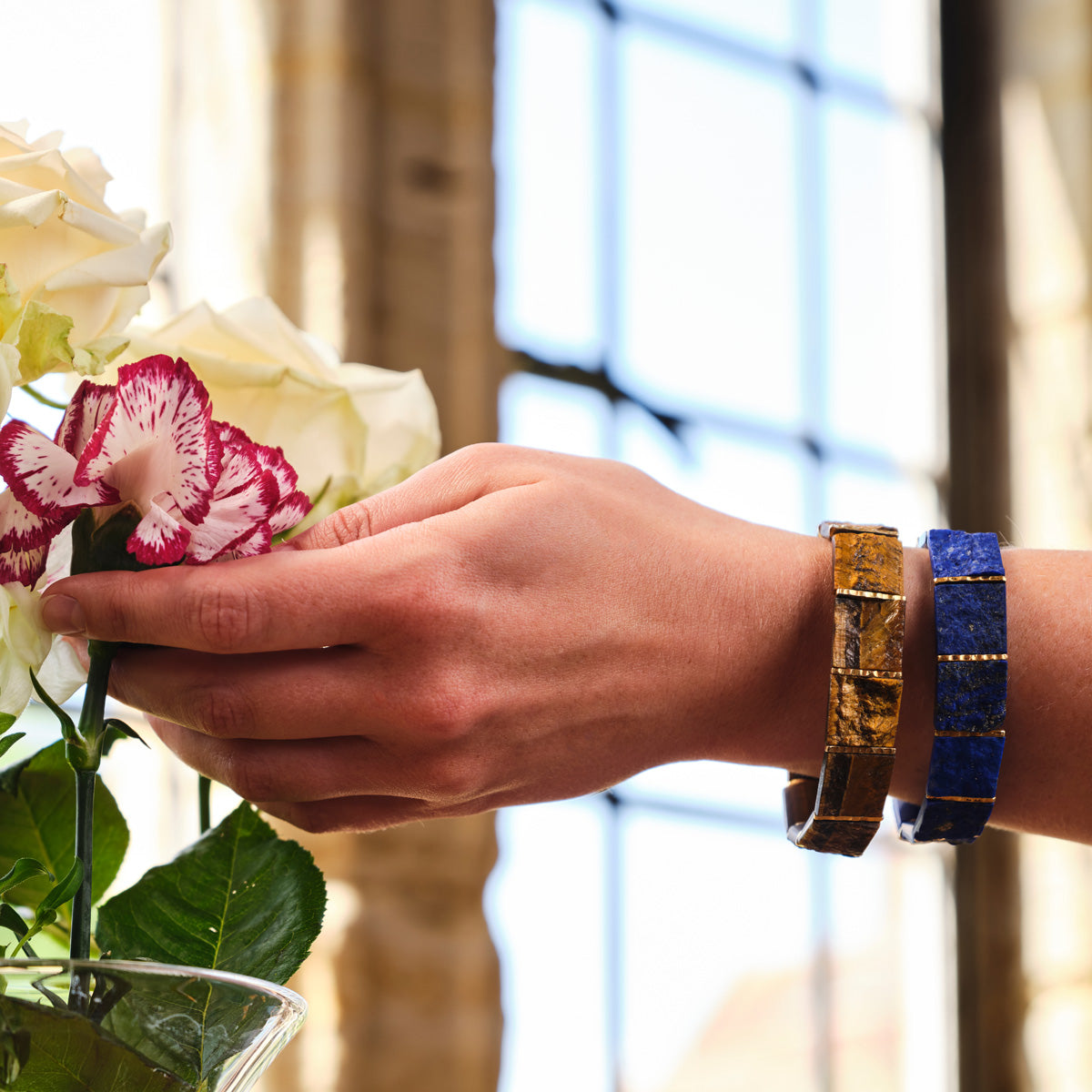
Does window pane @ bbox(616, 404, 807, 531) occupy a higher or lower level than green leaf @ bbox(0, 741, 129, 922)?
higher

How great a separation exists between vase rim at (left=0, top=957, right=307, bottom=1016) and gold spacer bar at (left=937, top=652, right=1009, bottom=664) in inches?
10.2

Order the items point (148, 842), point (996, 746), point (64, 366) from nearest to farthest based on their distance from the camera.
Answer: point (64, 366), point (996, 746), point (148, 842)

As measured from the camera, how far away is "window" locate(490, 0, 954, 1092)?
1883mm

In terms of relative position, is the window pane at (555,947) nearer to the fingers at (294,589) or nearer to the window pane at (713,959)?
the window pane at (713,959)

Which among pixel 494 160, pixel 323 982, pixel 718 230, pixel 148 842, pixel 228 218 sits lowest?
pixel 323 982

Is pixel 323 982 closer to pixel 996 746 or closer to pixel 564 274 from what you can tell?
pixel 996 746

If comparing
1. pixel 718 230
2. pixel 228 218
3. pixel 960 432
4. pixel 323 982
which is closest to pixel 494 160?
pixel 228 218

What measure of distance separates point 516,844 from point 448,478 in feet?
4.71

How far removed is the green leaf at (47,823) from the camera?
0.34 meters

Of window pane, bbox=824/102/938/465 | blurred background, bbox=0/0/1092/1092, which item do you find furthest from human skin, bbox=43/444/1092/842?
window pane, bbox=824/102/938/465

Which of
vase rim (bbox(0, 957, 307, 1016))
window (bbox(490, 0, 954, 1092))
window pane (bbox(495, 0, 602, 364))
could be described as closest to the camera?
vase rim (bbox(0, 957, 307, 1016))

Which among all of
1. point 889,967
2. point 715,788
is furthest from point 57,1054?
point 889,967

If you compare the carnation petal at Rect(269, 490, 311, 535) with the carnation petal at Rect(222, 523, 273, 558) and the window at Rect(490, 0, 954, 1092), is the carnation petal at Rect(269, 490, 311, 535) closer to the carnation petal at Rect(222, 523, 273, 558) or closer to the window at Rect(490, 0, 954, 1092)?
the carnation petal at Rect(222, 523, 273, 558)

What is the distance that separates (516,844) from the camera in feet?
5.86
